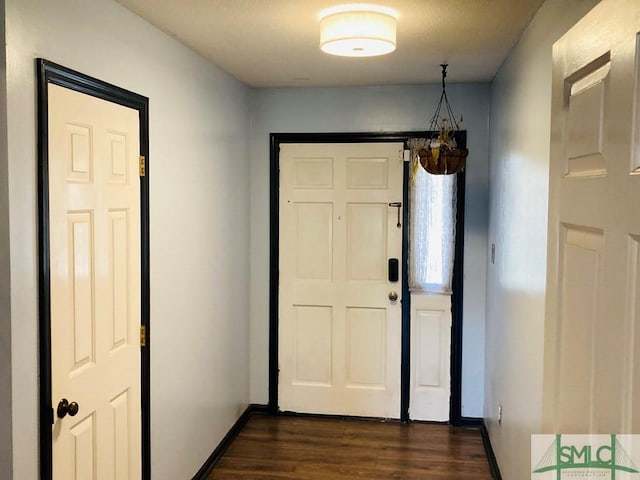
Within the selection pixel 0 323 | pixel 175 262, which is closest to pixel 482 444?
pixel 175 262

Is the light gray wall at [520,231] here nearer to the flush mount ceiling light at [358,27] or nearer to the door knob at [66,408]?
the flush mount ceiling light at [358,27]

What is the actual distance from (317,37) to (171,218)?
1110 mm

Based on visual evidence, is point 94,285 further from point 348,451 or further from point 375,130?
point 375,130

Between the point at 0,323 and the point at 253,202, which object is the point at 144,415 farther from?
the point at 253,202

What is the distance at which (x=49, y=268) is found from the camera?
195 centimetres

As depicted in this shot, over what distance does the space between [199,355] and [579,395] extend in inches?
100

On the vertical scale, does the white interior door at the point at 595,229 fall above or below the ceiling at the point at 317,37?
below

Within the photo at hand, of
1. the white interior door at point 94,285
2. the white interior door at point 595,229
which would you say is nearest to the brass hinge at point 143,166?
the white interior door at point 94,285

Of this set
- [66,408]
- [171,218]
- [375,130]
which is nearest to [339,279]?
[375,130]

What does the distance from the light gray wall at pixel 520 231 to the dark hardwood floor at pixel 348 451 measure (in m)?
0.29

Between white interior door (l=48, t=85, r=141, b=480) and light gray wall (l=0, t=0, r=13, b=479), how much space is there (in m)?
0.19

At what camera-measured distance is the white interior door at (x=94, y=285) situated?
2025 millimetres

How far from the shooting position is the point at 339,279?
4309 mm

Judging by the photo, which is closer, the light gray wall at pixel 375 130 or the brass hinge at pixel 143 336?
the brass hinge at pixel 143 336
